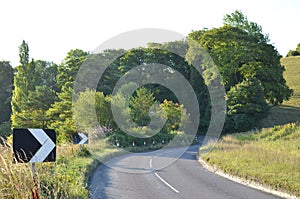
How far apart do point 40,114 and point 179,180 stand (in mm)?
32593

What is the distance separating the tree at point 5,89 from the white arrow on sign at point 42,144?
56.1 m

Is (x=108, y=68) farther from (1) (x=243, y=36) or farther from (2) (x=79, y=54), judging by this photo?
(1) (x=243, y=36)

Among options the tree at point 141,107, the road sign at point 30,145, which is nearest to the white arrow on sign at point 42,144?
the road sign at point 30,145

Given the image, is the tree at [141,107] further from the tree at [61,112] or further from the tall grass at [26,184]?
the tall grass at [26,184]

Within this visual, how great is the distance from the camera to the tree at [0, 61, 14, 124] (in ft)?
197

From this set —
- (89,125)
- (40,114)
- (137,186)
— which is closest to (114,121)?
(89,125)

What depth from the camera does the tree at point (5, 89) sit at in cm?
6019

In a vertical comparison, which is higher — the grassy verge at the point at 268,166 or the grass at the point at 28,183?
the grass at the point at 28,183

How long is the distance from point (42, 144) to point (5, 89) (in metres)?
60.7

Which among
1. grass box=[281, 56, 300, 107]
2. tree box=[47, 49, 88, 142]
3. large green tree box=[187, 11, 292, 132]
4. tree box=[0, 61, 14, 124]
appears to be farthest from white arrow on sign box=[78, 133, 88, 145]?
tree box=[0, 61, 14, 124]

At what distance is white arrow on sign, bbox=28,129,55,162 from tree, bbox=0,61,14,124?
56.1 m

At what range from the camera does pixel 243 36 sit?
45188 millimetres

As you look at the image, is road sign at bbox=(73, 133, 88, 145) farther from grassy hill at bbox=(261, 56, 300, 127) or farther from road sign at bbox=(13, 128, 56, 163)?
grassy hill at bbox=(261, 56, 300, 127)

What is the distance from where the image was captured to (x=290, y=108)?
53.0 metres
